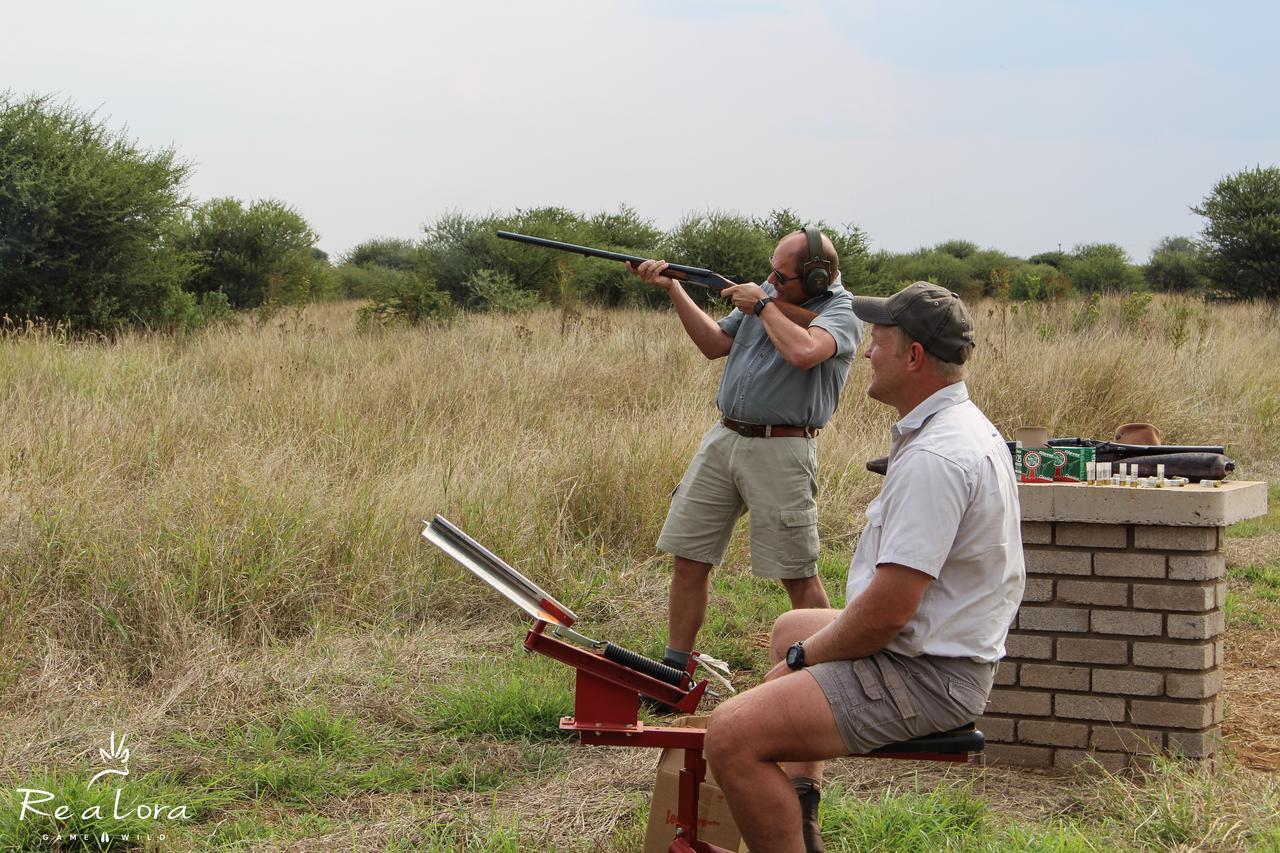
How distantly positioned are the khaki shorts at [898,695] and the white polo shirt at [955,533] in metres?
0.04

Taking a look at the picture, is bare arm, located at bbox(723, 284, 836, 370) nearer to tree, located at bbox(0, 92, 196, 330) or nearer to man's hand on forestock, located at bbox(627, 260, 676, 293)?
man's hand on forestock, located at bbox(627, 260, 676, 293)

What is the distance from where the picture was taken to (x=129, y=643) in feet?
15.8

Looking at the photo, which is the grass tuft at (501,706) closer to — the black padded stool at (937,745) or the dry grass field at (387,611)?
the dry grass field at (387,611)

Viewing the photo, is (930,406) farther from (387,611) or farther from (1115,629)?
(387,611)

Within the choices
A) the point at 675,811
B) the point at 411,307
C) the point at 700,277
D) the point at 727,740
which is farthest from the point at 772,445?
the point at 411,307

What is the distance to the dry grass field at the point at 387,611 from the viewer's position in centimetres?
358

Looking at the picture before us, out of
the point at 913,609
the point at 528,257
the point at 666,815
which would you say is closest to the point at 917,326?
the point at 913,609

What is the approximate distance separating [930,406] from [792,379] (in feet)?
6.34

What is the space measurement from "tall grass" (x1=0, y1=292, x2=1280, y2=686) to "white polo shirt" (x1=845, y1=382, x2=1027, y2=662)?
326cm

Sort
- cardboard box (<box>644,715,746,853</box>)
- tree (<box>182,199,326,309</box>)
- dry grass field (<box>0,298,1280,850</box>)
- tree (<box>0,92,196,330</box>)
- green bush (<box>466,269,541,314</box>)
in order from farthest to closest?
tree (<box>182,199,326,309</box>) < green bush (<box>466,269,541,314</box>) < tree (<box>0,92,196,330</box>) < dry grass field (<box>0,298,1280,850</box>) < cardboard box (<box>644,715,746,853</box>)

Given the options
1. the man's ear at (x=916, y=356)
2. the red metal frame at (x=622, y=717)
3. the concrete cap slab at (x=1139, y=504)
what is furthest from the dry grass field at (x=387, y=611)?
the man's ear at (x=916, y=356)

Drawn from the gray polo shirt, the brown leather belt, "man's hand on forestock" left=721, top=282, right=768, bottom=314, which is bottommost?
the brown leather belt

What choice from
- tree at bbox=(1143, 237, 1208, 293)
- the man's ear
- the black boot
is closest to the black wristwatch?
the black boot

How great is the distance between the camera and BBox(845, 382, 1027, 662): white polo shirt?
2559mm
